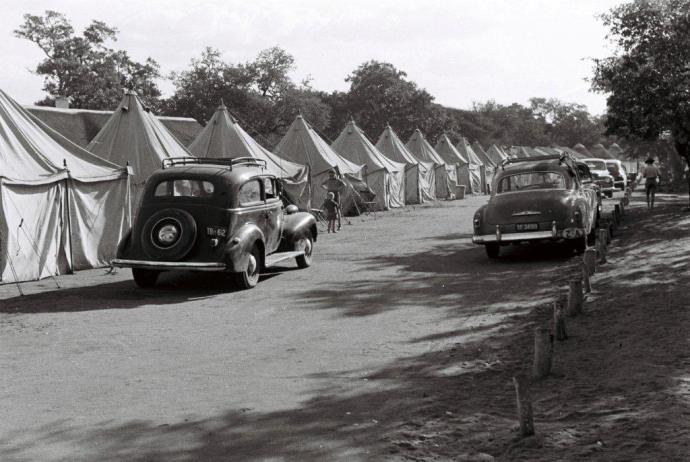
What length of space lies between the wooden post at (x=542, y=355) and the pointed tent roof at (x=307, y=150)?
76.5 feet

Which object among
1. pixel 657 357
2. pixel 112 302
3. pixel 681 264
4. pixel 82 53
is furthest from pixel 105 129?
pixel 82 53

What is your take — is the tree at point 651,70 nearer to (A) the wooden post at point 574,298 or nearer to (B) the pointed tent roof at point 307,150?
(B) the pointed tent roof at point 307,150

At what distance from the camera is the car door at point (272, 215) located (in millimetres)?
14322

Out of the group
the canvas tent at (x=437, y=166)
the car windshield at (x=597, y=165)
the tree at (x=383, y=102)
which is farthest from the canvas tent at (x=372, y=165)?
the tree at (x=383, y=102)

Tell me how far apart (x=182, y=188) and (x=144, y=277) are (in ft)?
5.35

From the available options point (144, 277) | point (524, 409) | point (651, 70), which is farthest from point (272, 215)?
point (651, 70)

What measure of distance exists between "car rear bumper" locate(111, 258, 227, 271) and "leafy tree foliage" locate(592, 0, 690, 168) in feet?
59.5

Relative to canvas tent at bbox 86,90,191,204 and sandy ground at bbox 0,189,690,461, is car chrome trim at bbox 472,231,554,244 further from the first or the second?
canvas tent at bbox 86,90,191,204

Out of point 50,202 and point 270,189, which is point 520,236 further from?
point 50,202

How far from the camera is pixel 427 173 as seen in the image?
45.6 meters

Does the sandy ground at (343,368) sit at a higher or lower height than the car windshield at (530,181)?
lower

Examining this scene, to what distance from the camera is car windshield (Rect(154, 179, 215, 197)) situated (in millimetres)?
13312

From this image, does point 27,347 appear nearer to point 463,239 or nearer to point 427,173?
point 463,239

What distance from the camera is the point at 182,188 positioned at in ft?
43.9
